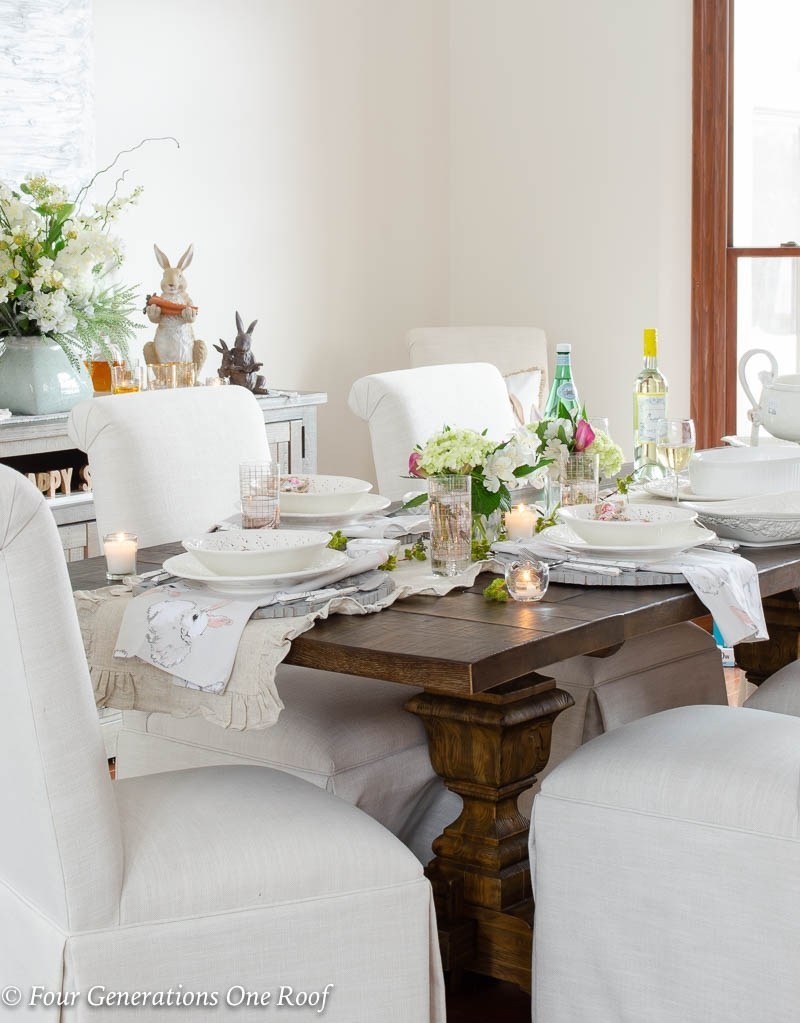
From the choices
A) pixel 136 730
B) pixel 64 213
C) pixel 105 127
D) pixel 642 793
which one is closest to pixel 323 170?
pixel 105 127

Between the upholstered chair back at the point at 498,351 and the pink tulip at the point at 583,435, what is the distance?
1979mm

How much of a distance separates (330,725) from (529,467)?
50 centimetres

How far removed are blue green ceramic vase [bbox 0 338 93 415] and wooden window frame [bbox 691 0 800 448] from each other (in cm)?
212

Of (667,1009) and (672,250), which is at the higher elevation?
(672,250)

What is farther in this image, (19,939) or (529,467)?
(529,467)

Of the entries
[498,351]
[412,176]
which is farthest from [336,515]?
[412,176]

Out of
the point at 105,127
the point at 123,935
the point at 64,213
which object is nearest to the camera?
the point at 123,935

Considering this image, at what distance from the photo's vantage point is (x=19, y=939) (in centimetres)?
154

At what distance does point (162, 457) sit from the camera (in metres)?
2.46

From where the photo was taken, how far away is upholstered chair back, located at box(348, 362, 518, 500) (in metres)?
2.89

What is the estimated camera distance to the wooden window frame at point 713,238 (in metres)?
4.21

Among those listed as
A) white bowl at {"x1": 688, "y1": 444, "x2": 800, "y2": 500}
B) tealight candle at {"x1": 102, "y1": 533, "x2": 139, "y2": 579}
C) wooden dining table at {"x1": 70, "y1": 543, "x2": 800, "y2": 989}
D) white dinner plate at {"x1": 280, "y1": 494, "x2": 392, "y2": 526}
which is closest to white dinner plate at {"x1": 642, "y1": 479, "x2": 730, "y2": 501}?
white bowl at {"x1": 688, "y1": 444, "x2": 800, "y2": 500}

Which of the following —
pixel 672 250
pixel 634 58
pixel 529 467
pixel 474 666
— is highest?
pixel 634 58

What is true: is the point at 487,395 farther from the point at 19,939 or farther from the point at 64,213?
the point at 19,939
